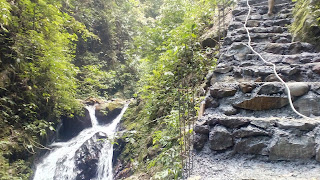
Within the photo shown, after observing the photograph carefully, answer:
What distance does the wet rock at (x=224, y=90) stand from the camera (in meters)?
2.62

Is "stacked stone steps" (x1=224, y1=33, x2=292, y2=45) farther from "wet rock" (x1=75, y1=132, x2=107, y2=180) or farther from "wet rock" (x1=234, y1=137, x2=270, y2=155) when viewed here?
"wet rock" (x1=75, y1=132, x2=107, y2=180)

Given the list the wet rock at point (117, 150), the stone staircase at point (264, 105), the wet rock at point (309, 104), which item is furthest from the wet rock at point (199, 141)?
the wet rock at point (117, 150)

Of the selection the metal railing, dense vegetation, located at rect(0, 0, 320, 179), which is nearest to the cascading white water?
dense vegetation, located at rect(0, 0, 320, 179)

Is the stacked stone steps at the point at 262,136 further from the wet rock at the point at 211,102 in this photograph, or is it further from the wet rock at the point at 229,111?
the wet rock at the point at 211,102

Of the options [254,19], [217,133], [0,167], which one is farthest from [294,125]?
[0,167]

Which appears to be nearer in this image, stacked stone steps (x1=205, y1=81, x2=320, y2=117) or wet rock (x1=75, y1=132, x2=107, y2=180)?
stacked stone steps (x1=205, y1=81, x2=320, y2=117)

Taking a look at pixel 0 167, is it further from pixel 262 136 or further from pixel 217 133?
pixel 262 136

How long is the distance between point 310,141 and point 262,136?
389 mm

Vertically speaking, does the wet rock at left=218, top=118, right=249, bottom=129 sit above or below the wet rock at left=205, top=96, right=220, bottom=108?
below

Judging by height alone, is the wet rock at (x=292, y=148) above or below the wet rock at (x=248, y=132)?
below

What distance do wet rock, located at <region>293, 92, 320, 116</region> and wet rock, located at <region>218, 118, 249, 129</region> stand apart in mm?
687

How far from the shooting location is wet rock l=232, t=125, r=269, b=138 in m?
2.06

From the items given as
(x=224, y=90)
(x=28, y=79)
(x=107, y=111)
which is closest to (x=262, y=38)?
(x=224, y=90)

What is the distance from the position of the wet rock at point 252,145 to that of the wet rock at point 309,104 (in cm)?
64
